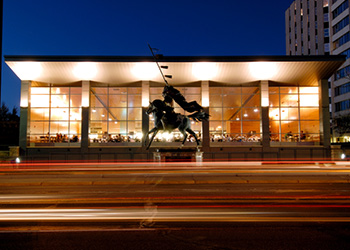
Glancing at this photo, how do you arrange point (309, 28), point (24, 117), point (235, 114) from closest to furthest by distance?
point (24, 117)
point (235, 114)
point (309, 28)

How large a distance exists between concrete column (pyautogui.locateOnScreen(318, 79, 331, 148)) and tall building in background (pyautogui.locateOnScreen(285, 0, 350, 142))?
88.0 feet

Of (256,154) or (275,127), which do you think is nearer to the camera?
(256,154)

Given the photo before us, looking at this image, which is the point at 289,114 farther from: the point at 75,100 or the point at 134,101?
the point at 75,100

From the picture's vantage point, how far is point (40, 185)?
12977 millimetres

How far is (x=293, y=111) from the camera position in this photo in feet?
109

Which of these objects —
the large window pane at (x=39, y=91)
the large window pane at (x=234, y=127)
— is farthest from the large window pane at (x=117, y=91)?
the large window pane at (x=234, y=127)

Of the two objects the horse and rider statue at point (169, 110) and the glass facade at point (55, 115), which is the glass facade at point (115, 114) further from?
the horse and rider statue at point (169, 110)

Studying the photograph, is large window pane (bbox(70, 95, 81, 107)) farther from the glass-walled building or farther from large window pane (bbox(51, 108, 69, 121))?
large window pane (bbox(51, 108, 69, 121))

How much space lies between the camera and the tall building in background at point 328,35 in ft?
205

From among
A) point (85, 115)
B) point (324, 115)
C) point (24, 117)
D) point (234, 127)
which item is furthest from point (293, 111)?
point (24, 117)

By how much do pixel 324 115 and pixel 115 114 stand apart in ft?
81.9
